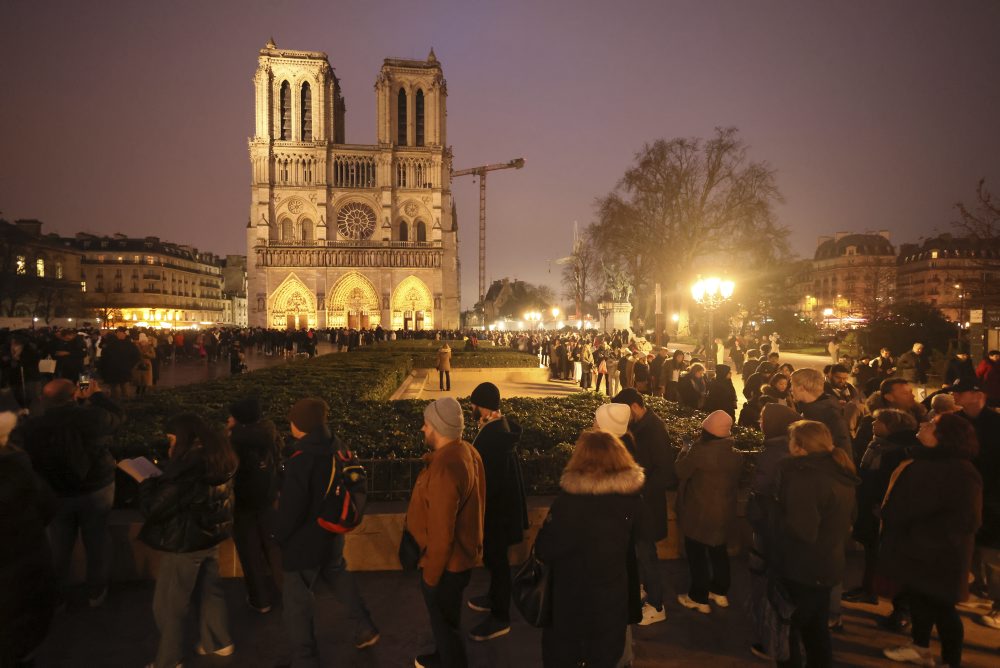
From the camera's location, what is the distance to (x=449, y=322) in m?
66.6

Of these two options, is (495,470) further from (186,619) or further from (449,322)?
(449,322)

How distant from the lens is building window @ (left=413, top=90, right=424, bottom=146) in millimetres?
66062

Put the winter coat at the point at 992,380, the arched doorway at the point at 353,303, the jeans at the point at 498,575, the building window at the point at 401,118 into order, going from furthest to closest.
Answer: the building window at the point at 401,118 < the arched doorway at the point at 353,303 < the winter coat at the point at 992,380 < the jeans at the point at 498,575

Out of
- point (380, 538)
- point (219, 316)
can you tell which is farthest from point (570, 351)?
point (219, 316)

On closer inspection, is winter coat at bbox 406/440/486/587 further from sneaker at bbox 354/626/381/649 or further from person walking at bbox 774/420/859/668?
person walking at bbox 774/420/859/668

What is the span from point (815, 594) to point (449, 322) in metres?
63.9

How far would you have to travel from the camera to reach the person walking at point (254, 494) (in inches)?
159

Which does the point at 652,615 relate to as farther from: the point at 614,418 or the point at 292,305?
the point at 292,305

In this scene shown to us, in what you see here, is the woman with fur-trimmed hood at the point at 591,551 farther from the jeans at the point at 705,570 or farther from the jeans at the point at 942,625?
the jeans at the point at 942,625

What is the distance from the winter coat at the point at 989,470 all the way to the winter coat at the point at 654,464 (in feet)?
7.11

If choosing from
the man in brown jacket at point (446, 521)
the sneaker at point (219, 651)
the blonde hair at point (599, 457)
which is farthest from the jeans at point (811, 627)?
the sneaker at point (219, 651)

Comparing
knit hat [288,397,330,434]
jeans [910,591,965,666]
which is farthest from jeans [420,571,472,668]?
jeans [910,591,965,666]

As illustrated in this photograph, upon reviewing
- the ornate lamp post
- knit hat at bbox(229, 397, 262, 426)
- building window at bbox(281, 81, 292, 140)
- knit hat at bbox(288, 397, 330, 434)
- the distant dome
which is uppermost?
building window at bbox(281, 81, 292, 140)

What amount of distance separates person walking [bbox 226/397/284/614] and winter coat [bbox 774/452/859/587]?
3.37 m
